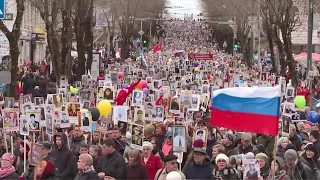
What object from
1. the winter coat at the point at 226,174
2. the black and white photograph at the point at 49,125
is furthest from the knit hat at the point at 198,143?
the black and white photograph at the point at 49,125

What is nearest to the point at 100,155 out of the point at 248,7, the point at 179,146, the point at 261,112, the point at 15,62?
the point at 179,146

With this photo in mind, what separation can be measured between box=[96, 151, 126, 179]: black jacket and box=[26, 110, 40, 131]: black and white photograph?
314 cm

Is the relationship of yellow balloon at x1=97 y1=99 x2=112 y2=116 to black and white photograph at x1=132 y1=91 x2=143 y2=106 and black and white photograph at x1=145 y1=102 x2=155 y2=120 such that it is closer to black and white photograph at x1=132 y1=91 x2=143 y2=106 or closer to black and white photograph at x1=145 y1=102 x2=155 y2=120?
black and white photograph at x1=145 y1=102 x2=155 y2=120

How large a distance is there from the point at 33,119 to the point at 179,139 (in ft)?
10.3

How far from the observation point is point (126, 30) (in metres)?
61.4

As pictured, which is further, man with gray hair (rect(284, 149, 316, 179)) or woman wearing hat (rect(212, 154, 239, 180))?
man with gray hair (rect(284, 149, 316, 179))

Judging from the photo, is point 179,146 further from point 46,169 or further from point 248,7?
point 248,7

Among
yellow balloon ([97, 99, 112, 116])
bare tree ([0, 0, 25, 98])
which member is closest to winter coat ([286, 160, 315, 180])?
yellow balloon ([97, 99, 112, 116])

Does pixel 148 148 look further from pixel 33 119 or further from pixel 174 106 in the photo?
pixel 174 106

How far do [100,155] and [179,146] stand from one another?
45.7 inches

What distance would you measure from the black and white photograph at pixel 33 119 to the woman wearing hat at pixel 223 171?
14.4ft

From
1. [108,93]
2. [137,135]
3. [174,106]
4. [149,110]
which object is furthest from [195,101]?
[137,135]

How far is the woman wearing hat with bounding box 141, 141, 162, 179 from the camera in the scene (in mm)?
10266

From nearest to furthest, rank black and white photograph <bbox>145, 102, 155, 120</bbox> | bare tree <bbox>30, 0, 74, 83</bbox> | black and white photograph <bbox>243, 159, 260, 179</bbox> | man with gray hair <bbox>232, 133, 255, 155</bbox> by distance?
Result: black and white photograph <bbox>243, 159, 260, 179</bbox>, man with gray hair <bbox>232, 133, 255, 155</bbox>, black and white photograph <bbox>145, 102, 155, 120</bbox>, bare tree <bbox>30, 0, 74, 83</bbox>
